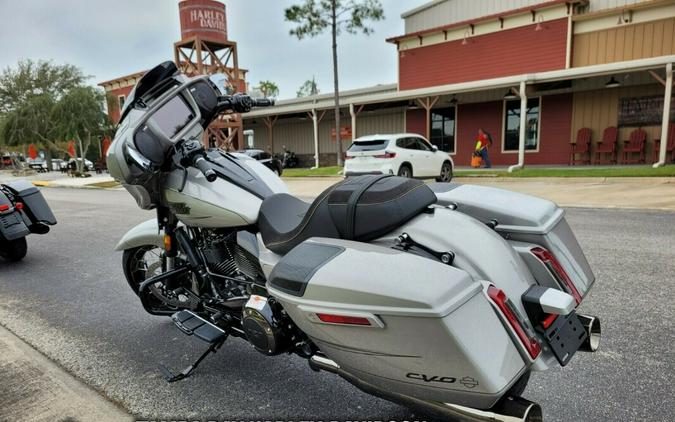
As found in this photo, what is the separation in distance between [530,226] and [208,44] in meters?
26.4

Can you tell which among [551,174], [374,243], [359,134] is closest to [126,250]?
[374,243]

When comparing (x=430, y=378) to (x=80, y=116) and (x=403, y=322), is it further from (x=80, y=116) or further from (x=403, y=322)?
(x=80, y=116)

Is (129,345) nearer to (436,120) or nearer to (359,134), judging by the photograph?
(436,120)

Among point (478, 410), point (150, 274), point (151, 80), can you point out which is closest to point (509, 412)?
point (478, 410)

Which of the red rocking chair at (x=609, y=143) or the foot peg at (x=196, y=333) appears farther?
the red rocking chair at (x=609, y=143)

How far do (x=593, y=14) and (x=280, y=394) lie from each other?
19110 millimetres

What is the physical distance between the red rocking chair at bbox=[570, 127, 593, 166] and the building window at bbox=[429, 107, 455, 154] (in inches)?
195

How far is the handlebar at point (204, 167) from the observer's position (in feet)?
7.89

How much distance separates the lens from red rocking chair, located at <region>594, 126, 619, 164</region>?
1614 cm

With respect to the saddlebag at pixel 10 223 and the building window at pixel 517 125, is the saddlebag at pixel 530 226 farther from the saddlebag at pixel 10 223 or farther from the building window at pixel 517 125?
the building window at pixel 517 125

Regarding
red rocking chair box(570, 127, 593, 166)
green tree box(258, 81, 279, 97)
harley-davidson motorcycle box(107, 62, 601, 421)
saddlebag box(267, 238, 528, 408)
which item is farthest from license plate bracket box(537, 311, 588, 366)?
green tree box(258, 81, 279, 97)

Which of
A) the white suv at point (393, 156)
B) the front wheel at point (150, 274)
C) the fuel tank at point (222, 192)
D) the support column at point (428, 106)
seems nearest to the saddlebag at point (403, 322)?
the fuel tank at point (222, 192)

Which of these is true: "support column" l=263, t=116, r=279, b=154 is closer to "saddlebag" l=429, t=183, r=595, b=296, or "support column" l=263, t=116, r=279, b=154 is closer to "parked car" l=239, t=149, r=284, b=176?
"parked car" l=239, t=149, r=284, b=176

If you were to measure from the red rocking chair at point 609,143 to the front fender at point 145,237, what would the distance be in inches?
684
